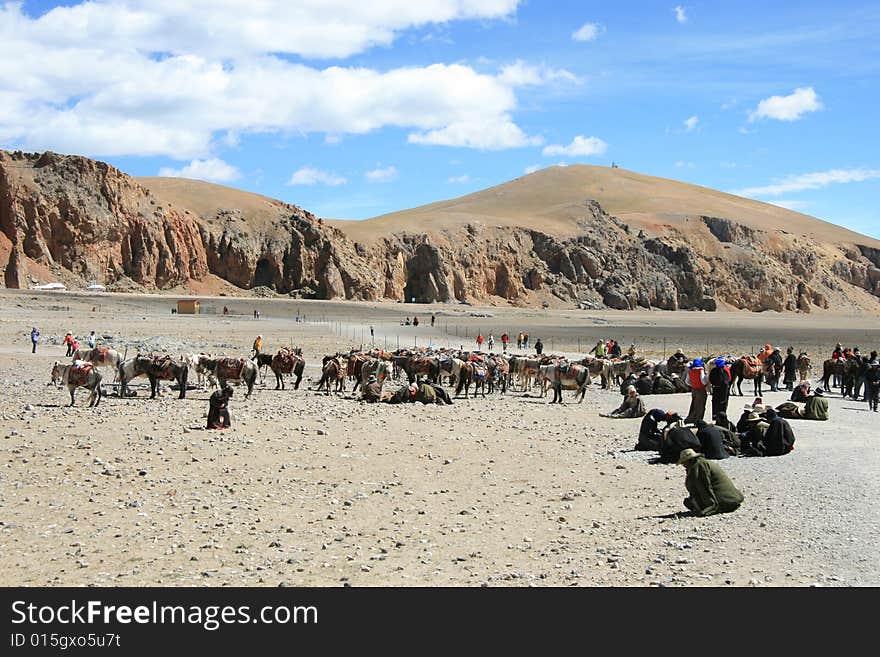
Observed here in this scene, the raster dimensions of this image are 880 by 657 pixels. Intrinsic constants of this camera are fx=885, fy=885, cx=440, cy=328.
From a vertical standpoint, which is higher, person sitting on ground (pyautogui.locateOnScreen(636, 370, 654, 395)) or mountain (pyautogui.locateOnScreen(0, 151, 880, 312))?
mountain (pyautogui.locateOnScreen(0, 151, 880, 312))

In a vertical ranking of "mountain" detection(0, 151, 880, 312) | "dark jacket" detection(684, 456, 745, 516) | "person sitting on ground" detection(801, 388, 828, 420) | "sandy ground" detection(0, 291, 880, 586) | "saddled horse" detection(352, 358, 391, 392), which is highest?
"mountain" detection(0, 151, 880, 312)

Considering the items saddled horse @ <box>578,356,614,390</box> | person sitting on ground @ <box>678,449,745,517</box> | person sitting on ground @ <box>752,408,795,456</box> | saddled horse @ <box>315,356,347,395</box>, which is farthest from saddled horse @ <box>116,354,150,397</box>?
person sitting on ground @ <box>678,449,745,517</box>

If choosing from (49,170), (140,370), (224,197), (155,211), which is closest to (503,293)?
(224,197)

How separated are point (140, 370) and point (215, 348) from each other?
1816cm

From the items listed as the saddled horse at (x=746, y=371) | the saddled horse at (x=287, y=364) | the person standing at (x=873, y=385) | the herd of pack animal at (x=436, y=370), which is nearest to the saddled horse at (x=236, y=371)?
the herd of pack animal at (x=436, y=370)

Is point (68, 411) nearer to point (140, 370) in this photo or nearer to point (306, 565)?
point (140, 370)

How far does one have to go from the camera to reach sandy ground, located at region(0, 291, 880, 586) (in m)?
9.81

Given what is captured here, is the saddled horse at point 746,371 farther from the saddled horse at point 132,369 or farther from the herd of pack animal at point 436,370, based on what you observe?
the saddled horse at point 132,369

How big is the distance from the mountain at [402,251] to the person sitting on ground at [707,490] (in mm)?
99151

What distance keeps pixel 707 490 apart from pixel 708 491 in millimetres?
19

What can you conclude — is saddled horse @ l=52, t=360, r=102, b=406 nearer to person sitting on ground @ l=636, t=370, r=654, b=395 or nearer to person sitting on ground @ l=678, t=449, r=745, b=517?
person sitting on ground @ l=678, t=449, r=745, b=517

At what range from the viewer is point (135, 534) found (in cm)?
1108

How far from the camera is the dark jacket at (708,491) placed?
12.1m

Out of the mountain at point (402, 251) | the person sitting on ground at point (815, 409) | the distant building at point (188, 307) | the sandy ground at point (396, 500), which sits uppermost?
the mountain at point (402, 251)
